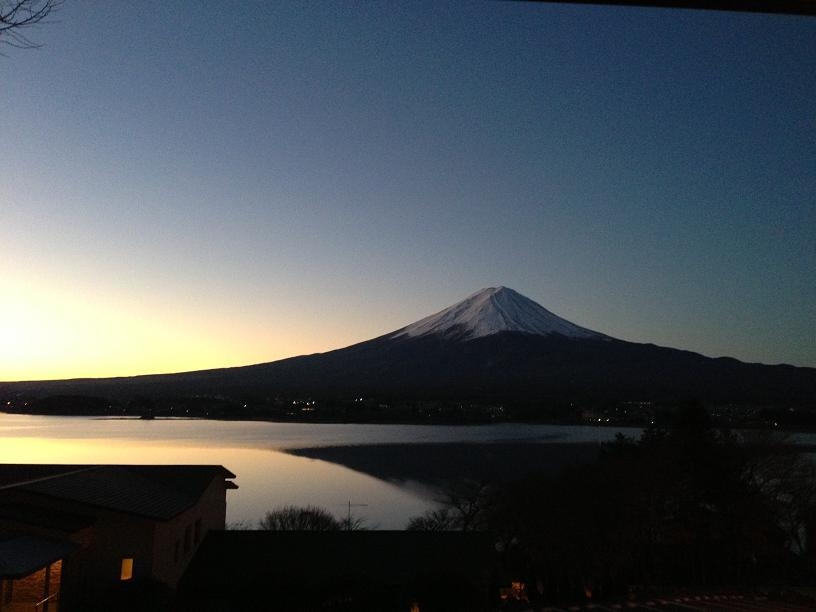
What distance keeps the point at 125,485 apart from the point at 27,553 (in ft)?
10.6

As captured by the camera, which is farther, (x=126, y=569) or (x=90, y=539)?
(x=126, y=569)

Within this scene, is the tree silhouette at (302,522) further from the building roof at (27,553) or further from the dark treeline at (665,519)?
the building roof at (27,553)

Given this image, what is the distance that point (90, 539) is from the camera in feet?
29.7

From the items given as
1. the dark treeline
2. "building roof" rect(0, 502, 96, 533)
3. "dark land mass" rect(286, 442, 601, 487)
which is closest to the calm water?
"dark land mass" rect(286, 442, 601, 487)

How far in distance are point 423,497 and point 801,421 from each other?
87.4ft

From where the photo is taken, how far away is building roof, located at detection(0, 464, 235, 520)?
30.2 feet

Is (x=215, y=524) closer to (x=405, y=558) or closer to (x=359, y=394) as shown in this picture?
(x=405, y=558)

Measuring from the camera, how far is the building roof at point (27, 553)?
22.5ft

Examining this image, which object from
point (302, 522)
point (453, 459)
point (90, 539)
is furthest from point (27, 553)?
point (453, 459)

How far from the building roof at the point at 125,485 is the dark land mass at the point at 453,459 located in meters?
18.6

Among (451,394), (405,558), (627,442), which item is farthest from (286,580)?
(451,394)

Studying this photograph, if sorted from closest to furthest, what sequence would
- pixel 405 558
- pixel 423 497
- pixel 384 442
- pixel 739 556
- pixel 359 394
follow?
pixel 405 558, pixel 739 556, pixel 423 497, pixel 384 442, pixel 359 394

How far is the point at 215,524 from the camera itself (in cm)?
1361

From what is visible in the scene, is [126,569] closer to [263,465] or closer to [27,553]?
[27,553]
